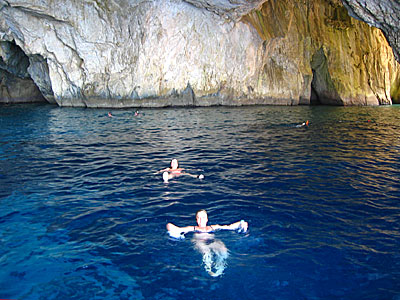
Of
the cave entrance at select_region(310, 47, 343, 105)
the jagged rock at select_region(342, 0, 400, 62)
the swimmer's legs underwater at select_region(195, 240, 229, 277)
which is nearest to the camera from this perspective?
the swimmer's legs underwater at select_region(195, 240, 229, 277)

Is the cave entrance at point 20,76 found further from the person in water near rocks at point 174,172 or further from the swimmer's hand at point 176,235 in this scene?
the swimmer's hand at point 176,235

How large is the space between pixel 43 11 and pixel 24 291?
2838 centimetres

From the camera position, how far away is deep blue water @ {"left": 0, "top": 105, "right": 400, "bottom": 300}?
546 centimetres

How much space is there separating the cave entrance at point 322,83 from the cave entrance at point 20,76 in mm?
30190

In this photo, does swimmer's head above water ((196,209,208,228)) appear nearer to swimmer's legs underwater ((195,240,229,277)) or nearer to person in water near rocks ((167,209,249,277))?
person in water near rocks ((167,209,249,277))

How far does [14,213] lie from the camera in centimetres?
802

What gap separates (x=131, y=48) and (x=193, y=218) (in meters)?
26.5

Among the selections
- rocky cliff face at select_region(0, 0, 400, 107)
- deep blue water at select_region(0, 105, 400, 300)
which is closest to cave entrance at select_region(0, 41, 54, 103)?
rocky cliff face at select_region(0, 0, 400, 107)

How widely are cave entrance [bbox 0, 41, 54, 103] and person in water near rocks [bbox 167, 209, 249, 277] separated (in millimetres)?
30678

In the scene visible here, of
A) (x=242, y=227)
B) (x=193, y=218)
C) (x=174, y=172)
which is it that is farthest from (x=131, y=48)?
(x=242, y=227)

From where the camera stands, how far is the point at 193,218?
7.89 metres

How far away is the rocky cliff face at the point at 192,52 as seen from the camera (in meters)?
29.5

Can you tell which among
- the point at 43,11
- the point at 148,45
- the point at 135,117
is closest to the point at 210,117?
the point at 135,117

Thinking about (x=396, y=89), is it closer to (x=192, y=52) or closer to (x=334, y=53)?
(x=334, y=53)
